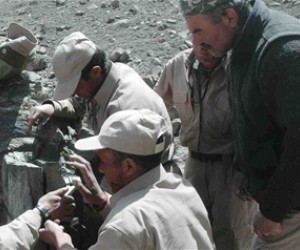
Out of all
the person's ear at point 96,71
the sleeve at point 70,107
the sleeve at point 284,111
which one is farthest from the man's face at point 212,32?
the sleeve at point 70,107

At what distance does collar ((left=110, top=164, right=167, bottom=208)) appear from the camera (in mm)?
2861

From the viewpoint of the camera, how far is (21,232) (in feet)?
10.3

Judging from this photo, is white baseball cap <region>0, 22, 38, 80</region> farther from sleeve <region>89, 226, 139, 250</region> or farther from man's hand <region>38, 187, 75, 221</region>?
sleeve <region>89, 226, 139, 250</region>

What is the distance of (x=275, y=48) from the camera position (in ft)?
8.63

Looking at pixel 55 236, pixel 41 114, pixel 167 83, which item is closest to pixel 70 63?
pixel 41 114

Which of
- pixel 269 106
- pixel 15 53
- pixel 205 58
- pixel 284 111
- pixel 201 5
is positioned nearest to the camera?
pixel 284 111

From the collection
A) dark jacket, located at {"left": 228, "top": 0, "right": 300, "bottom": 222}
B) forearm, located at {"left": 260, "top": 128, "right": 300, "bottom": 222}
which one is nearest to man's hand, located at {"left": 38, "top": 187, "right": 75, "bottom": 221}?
dark jacket, located at {"left": 228, "top": 0, "right": 300, "bottom": 222}

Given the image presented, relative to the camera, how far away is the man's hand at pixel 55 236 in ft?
10.1

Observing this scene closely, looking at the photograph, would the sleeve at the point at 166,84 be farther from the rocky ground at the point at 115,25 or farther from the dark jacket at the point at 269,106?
the rocky ground at the point at 115,25

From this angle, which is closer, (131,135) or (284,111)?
(284,111)

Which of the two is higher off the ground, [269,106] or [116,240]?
[269,106]

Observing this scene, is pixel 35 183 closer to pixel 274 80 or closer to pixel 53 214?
pixel 53 214

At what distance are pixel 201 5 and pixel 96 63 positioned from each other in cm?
87

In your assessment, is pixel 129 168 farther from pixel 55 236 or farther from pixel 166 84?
pixel 166 84
